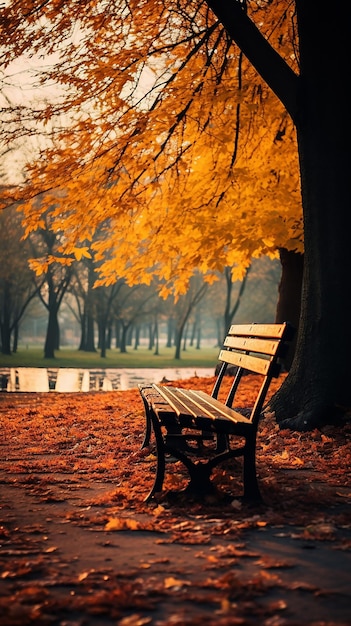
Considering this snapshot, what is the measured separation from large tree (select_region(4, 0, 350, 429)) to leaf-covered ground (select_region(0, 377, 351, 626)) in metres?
1.64

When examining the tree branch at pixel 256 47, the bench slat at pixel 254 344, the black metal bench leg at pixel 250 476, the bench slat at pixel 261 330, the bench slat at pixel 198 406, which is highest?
the tree branch at pixel 256 47

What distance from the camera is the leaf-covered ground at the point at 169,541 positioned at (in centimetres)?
278

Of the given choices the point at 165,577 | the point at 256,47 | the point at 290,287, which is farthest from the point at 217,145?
the point at 165,577

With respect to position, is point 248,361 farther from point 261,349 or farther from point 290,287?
point 290,287

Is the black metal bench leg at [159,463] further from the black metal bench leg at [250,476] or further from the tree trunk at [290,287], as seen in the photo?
the tree trunk at [290,287]

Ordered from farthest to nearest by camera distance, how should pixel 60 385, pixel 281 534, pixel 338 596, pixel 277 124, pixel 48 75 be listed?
pixel 60 385, pixel 277 124, pixel 48 75, pixel 281 534, pixel 338 596

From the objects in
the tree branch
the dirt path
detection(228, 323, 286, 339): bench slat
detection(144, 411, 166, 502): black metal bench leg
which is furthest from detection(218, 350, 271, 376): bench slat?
the tree branch

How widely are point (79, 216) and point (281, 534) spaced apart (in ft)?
20.5

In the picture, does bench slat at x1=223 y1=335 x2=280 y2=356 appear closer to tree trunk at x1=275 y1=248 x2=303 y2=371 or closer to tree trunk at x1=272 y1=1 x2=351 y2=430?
tree trunk at x1=272 y1=1 x2=351 y2=430

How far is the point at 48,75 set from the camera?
837cm

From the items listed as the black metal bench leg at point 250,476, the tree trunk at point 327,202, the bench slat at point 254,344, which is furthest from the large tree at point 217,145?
the black metal bench leg at point 250,476

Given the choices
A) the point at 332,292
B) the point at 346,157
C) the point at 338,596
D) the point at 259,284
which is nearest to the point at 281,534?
the point at 338,596

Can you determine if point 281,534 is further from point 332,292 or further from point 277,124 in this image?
point 277,124

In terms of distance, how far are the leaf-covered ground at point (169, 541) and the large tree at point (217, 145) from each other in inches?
64.5
